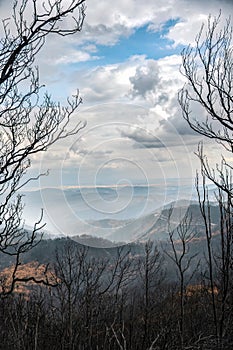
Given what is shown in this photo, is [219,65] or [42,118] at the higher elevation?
[219,65]

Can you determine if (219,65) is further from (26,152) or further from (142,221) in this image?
(142,221)

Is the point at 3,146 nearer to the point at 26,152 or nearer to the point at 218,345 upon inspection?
the point at 26,152

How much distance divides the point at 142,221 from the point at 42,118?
1074 inches

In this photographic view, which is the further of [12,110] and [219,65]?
[219,65]

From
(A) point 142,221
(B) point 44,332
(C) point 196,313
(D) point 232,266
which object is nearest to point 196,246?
(A) point 142,221

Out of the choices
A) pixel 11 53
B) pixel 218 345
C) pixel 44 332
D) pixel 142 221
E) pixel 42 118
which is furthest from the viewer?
pixel 142 221

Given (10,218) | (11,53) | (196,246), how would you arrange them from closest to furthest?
(11,53) → (10,218) → (196,246)

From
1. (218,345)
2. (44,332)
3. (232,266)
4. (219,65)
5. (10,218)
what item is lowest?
(44,332)

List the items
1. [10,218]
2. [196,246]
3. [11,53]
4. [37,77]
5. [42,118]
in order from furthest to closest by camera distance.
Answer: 1. [196,246]
2. [10,218]
3. [42,118]
4. [37,77]
5. [11,53]

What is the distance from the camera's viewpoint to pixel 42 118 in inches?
218

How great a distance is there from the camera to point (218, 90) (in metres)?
5.57

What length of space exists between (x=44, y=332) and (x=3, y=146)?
12.2 m

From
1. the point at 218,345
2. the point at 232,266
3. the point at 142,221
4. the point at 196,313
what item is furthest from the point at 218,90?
the point at 142,221

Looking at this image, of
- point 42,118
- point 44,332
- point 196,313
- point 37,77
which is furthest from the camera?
point 196,313
